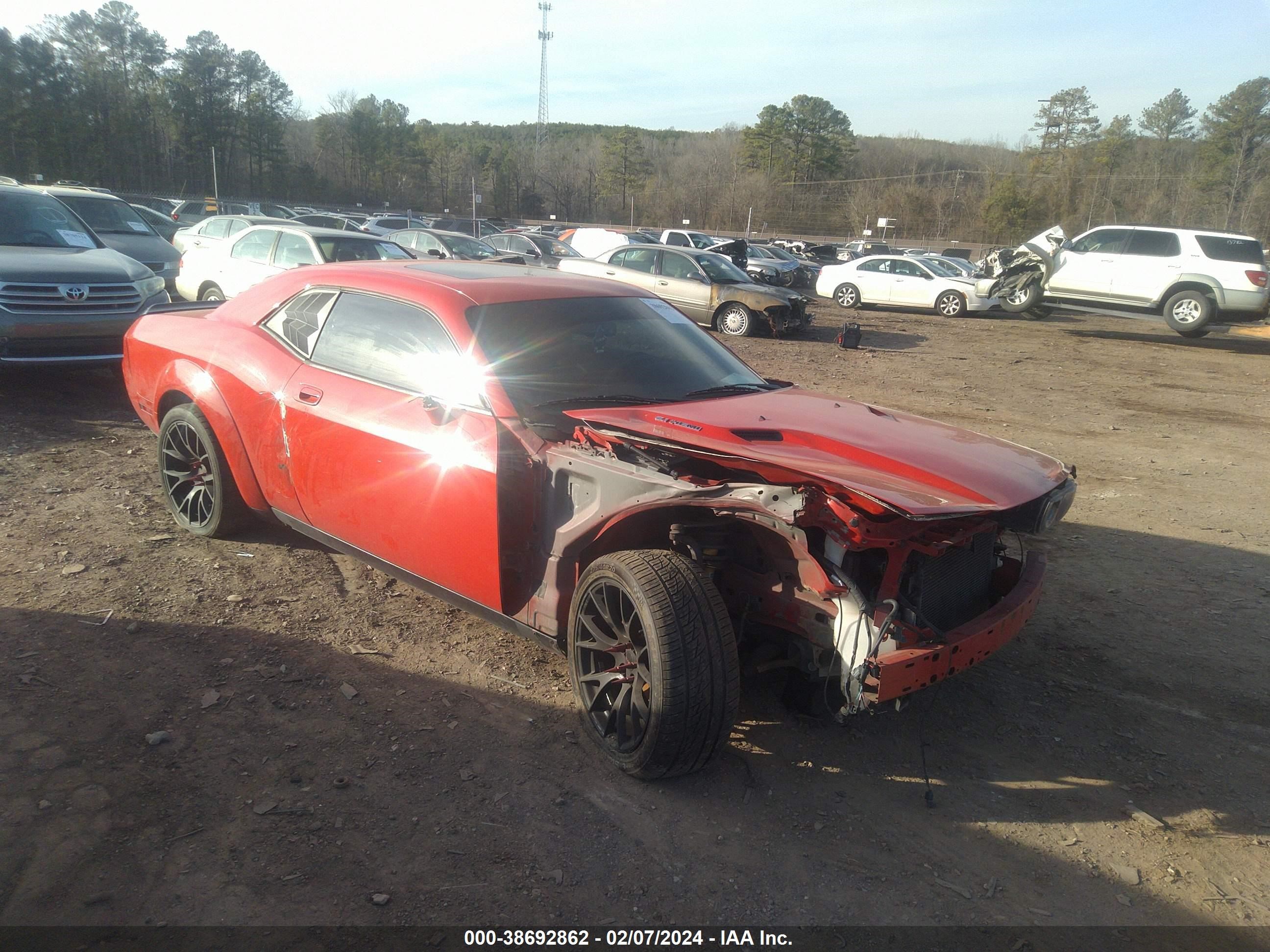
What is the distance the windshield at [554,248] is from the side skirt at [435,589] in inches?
632

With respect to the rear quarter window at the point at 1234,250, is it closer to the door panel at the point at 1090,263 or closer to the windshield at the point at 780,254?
the door panel at the point at 1090,263

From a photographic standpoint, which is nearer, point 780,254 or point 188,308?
point 188,308

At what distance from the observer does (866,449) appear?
3.13 m

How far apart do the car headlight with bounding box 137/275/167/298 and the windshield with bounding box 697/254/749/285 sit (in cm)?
971

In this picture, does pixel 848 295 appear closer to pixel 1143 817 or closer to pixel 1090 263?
pixel 1090 263

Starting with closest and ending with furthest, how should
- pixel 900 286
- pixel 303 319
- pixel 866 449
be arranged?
pixel 866 449, pixel 303 319, pixel 900 286

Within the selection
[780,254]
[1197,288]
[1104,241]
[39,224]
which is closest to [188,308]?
[39,224]

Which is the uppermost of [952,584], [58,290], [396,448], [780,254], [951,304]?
[780,254]

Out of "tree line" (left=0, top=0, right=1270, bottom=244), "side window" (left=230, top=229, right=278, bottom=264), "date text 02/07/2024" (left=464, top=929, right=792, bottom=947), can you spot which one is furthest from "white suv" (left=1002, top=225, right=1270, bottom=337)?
"tree line" (left=0, top=0, right=1270, bottom=244)

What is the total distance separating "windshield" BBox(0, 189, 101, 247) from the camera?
812cm

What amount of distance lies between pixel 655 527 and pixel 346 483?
153cm

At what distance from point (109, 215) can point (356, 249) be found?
14.7ft

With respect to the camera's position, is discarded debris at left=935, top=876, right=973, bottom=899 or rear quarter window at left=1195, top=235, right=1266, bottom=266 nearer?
→ discarded debris at left=935, top=876, right=973, bottom=899

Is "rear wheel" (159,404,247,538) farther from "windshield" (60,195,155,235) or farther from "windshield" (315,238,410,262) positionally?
"windshield" (60,195,155,235)
